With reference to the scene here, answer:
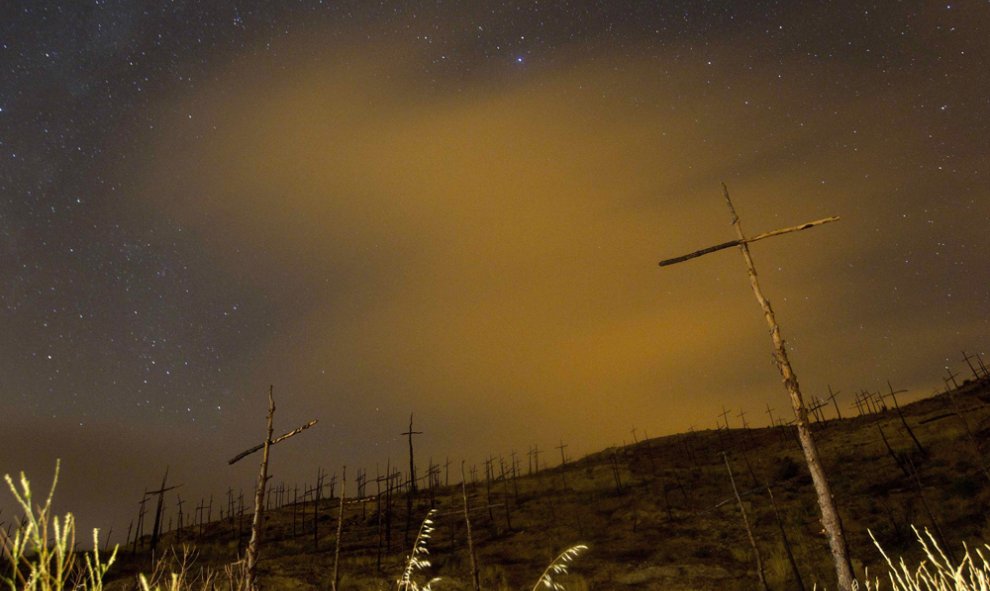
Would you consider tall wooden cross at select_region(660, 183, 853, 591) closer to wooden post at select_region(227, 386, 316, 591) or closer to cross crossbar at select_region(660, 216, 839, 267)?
cross crossbar at select_region(660, 216, 839, 267)

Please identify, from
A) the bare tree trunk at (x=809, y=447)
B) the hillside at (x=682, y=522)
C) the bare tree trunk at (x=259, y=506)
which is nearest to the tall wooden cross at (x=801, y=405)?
the bare tree trunk at (x=809, y=447)

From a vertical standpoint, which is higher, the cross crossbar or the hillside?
the cross crossbar

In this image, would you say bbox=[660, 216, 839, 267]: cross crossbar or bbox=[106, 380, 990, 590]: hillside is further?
bbox=[106, 380, 990, 590]: hillside

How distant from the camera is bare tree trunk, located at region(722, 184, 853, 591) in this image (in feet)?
34.2

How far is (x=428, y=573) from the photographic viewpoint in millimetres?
37000

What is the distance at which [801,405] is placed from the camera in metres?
11.9

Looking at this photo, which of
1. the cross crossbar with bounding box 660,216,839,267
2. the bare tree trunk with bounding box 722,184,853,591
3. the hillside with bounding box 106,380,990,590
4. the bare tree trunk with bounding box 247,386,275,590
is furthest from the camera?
the hillside with bounding box 106,380,990,590

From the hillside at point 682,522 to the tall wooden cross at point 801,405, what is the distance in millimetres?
8823

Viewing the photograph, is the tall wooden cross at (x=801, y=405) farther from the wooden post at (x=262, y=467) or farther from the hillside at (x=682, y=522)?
the wooden post at (x=262, y=467)

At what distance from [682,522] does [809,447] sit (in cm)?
3400

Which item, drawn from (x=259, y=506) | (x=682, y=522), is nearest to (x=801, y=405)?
(x=259, y=506)

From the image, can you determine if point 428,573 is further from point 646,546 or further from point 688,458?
point 688,458

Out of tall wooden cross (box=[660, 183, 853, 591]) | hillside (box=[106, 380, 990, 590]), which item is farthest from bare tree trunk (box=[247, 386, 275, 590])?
tall wooden cross (box=[660, 183, 853, 591])

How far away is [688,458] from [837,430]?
1784 cm
